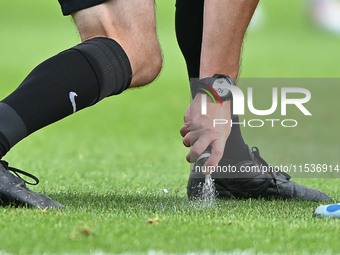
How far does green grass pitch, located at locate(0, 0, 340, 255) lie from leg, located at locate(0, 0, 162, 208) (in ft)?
0.83

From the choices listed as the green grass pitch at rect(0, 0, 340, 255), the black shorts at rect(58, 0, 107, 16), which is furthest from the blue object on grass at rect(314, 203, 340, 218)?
the black shorts at rect(58, 0, 107, 16)

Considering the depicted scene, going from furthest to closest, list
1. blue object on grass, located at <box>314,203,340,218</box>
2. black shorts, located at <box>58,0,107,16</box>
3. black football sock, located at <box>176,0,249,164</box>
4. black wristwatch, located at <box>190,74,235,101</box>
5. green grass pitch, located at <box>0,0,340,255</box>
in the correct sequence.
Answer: black football sock, located at <box>176,0,249,164</box>
black shorts, located at <box>58,0,107,16</box>
black wristwatch, located at <box>190,74,235,101</box>
blue object on grass, located at <box>314,203,340,218</box>
green grass pitch, located at <box>0,0,340,255</box>

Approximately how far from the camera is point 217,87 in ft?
11.6

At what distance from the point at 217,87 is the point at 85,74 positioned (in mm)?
440

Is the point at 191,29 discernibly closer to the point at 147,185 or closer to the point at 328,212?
the point at 147,185

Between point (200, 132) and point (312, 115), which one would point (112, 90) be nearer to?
point (200, 132)

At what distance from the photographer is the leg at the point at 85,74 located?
10.7 ft

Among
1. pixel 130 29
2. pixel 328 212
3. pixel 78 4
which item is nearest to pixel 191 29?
pixel 130 29

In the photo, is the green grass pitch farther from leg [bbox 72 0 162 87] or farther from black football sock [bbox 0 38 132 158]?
leg [bbox 72 0 162 87]

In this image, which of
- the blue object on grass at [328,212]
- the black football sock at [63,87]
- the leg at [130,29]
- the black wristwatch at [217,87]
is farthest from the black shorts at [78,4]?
the blue object on grass at [328,212]

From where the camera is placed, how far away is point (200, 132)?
3.48 m

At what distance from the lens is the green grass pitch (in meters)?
2.72

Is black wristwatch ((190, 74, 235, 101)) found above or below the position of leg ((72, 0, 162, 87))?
below

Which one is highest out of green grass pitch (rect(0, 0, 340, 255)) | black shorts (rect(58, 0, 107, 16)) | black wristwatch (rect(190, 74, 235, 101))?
black shorts (rect(58, 0, 107, 16))
